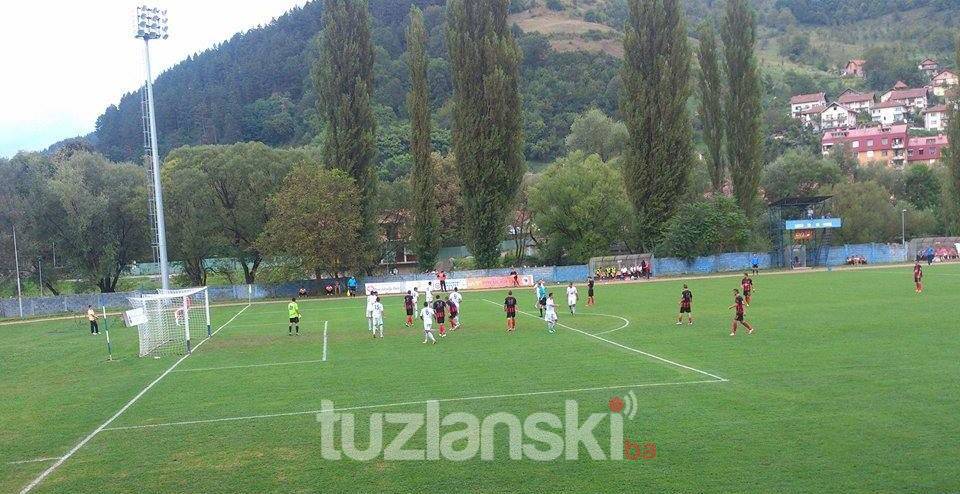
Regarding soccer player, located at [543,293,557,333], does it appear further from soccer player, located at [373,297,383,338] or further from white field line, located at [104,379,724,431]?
white field line, located at [104,379,724,431]

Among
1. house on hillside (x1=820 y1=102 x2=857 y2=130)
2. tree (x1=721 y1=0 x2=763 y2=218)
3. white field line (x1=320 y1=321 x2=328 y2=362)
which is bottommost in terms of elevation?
white field line (x1=320 y1=321 x2=328 y2=362)

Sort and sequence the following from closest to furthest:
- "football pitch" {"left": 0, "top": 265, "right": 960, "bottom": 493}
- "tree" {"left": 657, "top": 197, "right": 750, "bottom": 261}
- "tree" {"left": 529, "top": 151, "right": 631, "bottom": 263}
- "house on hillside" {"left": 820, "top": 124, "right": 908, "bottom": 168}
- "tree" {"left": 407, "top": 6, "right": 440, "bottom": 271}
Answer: "football pitch" {"left": 0, "top": 265, "right": 960, "bottom": 493}, "tree" {"left": 407, "top": 6, "right": 440, "bottom": 271}, "tree" {"left": 657, "top": 197, "right": 750, "bottom": 261}, "tree" {"left": 529, "top": 151, "right": 631, "bottom": 263}, "house on hillside" {"left": 820, "top": 124, "right": 908, "bottom": 168}

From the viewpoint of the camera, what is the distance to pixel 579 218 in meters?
72.8

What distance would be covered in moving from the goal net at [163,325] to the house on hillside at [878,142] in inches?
5222

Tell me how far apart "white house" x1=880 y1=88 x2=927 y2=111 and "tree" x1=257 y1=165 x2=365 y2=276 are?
161 meters

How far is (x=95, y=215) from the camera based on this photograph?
208ft

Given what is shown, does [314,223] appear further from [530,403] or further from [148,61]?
[530,403]

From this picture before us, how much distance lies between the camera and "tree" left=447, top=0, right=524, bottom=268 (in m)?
65.8

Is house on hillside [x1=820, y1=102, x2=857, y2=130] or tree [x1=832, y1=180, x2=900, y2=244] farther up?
house on hillside [x1=820, y1=102, x2=857, y2=130]

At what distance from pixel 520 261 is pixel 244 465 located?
6932 cm

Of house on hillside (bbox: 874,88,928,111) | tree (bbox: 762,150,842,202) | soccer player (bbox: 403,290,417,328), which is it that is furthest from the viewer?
house on hillside (bbox: 874,88,928,111)

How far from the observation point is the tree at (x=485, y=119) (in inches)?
2591

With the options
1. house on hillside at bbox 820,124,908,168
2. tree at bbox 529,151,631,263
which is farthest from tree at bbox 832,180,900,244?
house on hillside at bbox 820,124,908,168

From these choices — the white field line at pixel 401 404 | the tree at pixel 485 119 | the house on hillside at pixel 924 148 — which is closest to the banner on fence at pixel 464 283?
the tree at pixel 485 119
